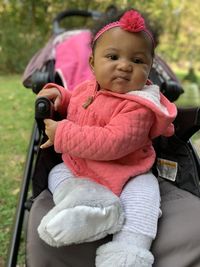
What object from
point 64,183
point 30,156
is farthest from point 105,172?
point 30,156

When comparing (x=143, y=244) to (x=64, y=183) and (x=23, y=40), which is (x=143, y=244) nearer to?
(x=64, y=183)

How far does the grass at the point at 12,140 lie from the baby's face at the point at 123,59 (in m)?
0.51

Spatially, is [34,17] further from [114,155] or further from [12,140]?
[114,155]

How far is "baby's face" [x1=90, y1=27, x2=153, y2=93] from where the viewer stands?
1716mm

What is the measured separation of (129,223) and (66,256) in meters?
0.23

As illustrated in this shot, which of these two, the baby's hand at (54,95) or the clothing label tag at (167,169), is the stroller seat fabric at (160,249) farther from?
the baby's hand at (54,95)

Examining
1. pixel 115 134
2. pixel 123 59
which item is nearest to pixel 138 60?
pixel 123 59

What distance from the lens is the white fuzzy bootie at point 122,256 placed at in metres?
1.43

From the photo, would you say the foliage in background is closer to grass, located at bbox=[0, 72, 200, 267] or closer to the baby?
grass, located at bbox=[0, 72, 200, 267]

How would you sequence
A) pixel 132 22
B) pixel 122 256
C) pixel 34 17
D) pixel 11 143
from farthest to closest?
pixel 34 17
pixel 11 143
pixel 132 22
pixel 122 256

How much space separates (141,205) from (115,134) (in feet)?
0.82

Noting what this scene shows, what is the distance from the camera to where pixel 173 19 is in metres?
9.95

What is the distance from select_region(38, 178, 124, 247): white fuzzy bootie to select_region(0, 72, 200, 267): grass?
69 centimetres

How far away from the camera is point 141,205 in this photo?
1586 mm
